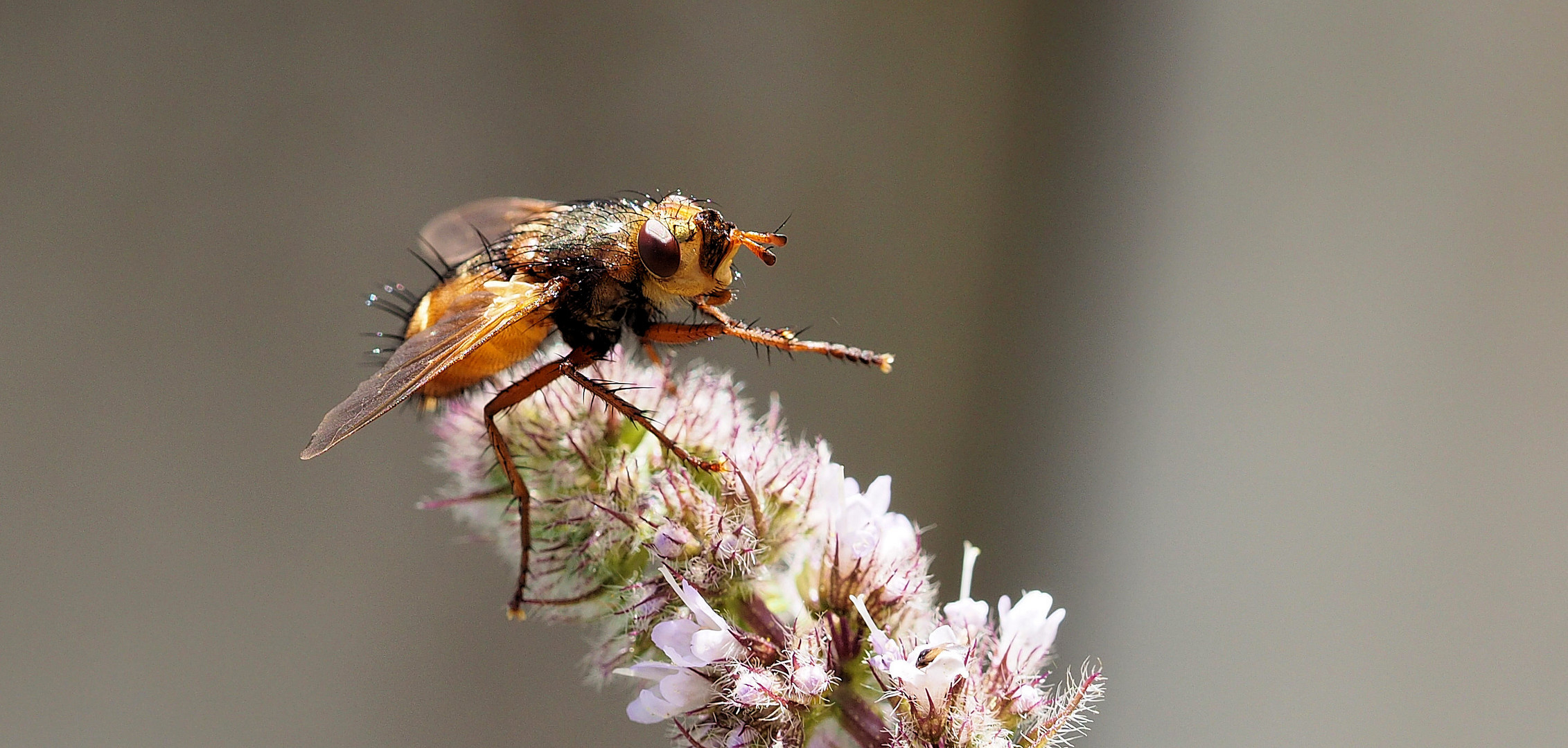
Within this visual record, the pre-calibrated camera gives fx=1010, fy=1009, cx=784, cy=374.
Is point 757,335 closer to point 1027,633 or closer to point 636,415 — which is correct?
point 636,415

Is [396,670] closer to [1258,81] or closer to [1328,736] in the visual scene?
[1328,736]

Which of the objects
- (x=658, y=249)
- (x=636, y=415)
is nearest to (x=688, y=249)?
(x=658, y=249)

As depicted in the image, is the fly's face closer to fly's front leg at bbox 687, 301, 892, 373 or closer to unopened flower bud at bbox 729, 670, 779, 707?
fly's front leg at bbox 687, 301, 892, 373

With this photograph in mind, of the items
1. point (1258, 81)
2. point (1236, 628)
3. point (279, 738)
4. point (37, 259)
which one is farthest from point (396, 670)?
point (1258, 81)

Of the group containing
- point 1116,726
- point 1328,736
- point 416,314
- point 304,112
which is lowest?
point 1116,726

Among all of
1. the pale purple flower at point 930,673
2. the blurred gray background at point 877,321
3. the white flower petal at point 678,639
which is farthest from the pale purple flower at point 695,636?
the blurred gray background at point 877,321
